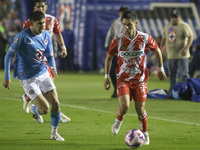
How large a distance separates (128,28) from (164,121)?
3042mm

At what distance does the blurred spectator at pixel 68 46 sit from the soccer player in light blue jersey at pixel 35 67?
17.2m

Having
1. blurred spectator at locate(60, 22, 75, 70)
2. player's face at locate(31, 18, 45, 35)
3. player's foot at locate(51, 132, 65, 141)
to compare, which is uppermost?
player's face at locate(31, 18, 45, 35)

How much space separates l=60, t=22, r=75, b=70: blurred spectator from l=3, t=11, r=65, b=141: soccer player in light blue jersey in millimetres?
17178

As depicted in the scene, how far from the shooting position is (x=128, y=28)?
773 centimetres

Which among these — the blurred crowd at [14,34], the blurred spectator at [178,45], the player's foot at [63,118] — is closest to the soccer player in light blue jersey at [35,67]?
the player's foot at [63,118]

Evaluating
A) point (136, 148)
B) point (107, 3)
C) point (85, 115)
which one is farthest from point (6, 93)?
point (107, 3)

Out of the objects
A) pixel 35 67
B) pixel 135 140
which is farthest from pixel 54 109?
pixel 135 140

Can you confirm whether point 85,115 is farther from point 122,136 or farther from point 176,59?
point 176,59

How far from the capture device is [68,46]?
26.3m

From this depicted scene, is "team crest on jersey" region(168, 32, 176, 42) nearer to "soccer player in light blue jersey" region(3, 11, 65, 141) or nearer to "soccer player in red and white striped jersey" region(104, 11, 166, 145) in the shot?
"soccer player in red and white striped jersey" region(104, 11, 166, 145)

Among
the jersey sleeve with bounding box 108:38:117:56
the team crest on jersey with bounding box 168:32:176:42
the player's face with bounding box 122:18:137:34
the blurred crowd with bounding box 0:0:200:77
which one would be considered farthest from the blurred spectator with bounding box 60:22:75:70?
the player's face with bounding box 122:18:137:34

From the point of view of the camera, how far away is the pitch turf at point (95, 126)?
24.9ft

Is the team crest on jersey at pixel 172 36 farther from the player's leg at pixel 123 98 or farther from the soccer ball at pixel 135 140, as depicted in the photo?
the soccer ball at pixel 135 140

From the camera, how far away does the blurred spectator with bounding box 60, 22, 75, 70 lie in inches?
1002
